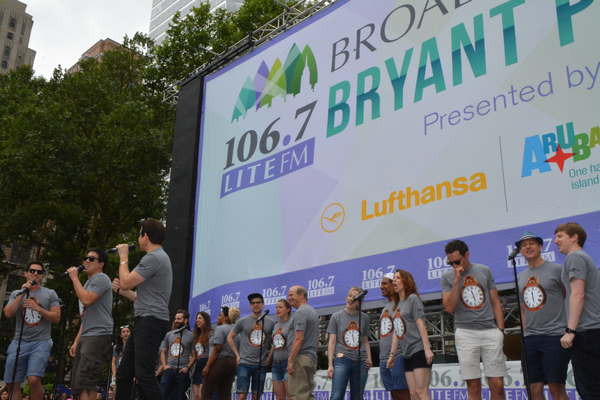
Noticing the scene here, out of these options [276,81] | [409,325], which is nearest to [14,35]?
[276,81]

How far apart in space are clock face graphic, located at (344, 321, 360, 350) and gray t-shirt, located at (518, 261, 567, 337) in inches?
63.2

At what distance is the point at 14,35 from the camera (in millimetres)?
62438

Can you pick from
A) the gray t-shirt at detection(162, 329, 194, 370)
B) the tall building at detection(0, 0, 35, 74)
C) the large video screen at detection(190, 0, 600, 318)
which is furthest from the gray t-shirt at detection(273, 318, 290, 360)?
the tall building at detection(0, 0, 35, 74)

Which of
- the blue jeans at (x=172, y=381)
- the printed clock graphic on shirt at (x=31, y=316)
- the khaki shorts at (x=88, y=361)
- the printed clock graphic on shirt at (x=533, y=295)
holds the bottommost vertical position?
the blue jeans at (x=172, y=381)

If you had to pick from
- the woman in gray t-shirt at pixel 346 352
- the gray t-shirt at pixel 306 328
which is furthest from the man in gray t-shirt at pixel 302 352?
the woman in gray t-shirt at pixel 346 352

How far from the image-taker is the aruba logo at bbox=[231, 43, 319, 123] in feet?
26.0

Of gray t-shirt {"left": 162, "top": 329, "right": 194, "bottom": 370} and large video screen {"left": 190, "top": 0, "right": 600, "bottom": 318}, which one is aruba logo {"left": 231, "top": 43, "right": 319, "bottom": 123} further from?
gray t-shirt {"left": 162, "top": 329, "right": 194, "bottom": 370}

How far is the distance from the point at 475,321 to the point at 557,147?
216cm

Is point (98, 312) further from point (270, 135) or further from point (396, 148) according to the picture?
point (270, 135)

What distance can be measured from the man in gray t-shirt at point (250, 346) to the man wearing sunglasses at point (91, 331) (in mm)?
1768

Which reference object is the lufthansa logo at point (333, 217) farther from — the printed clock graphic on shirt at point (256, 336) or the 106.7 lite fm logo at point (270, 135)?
the printed clock graphic on shirt at point (256, 336)

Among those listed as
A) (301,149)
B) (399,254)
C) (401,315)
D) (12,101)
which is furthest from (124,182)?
(401,315)

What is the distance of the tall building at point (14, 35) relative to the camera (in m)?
60.8

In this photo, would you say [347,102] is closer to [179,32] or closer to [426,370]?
[426,370]
